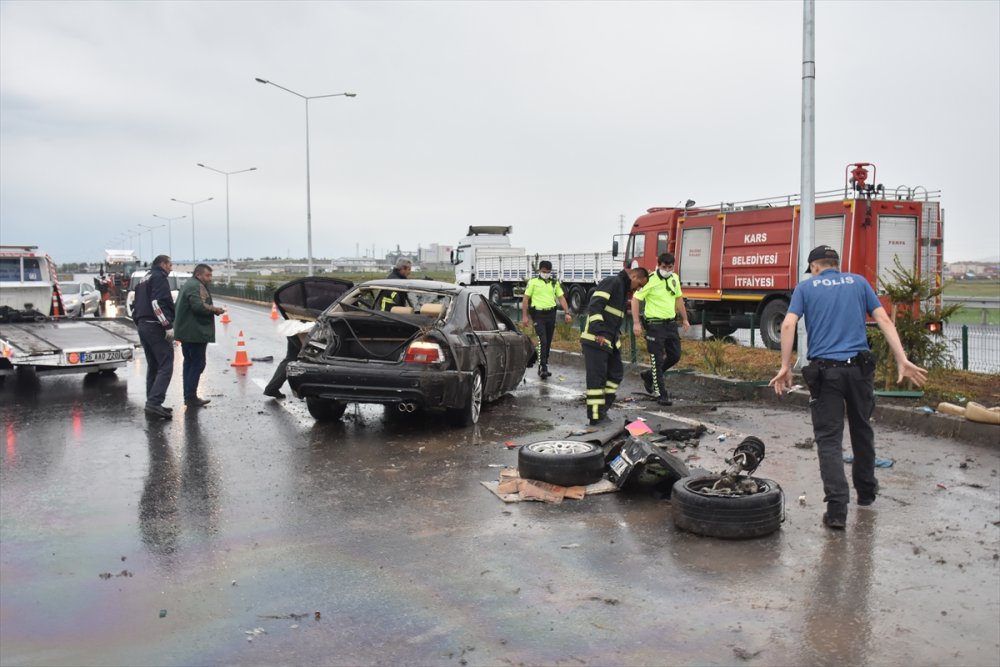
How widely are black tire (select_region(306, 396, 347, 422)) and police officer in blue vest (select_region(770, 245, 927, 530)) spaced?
16.6 ft

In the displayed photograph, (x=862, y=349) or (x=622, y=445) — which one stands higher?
(x=862, y=349)

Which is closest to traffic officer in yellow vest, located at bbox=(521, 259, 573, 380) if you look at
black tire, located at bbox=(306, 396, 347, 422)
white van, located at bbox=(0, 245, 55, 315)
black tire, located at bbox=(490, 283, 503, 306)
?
black tire, located at bbox=(306, 396, 347, 422)

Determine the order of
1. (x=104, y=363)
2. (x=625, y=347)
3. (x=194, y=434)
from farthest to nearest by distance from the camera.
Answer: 1. (x=625, y=347)
2. (x=104, y=363)
3. (x=194, y=434)

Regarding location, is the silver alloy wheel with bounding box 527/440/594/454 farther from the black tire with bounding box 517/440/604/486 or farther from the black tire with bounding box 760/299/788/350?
the black tire with bounding box 760/299/788/350

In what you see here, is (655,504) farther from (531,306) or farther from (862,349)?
(531,306)

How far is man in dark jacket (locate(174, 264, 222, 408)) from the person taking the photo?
10.2m

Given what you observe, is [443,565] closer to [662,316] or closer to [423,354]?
[423,354]

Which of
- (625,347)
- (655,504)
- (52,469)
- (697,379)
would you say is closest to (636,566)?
(655,504)

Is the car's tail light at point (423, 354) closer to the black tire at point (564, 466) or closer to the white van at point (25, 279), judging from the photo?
the black tire at point (564, 466)

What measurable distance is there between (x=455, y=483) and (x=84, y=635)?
10.6 feet

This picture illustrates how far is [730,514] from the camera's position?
17.6 ft

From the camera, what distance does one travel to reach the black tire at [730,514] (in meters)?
5.39

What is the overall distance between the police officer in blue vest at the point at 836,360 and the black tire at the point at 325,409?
5.07m

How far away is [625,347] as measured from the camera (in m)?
16.4
